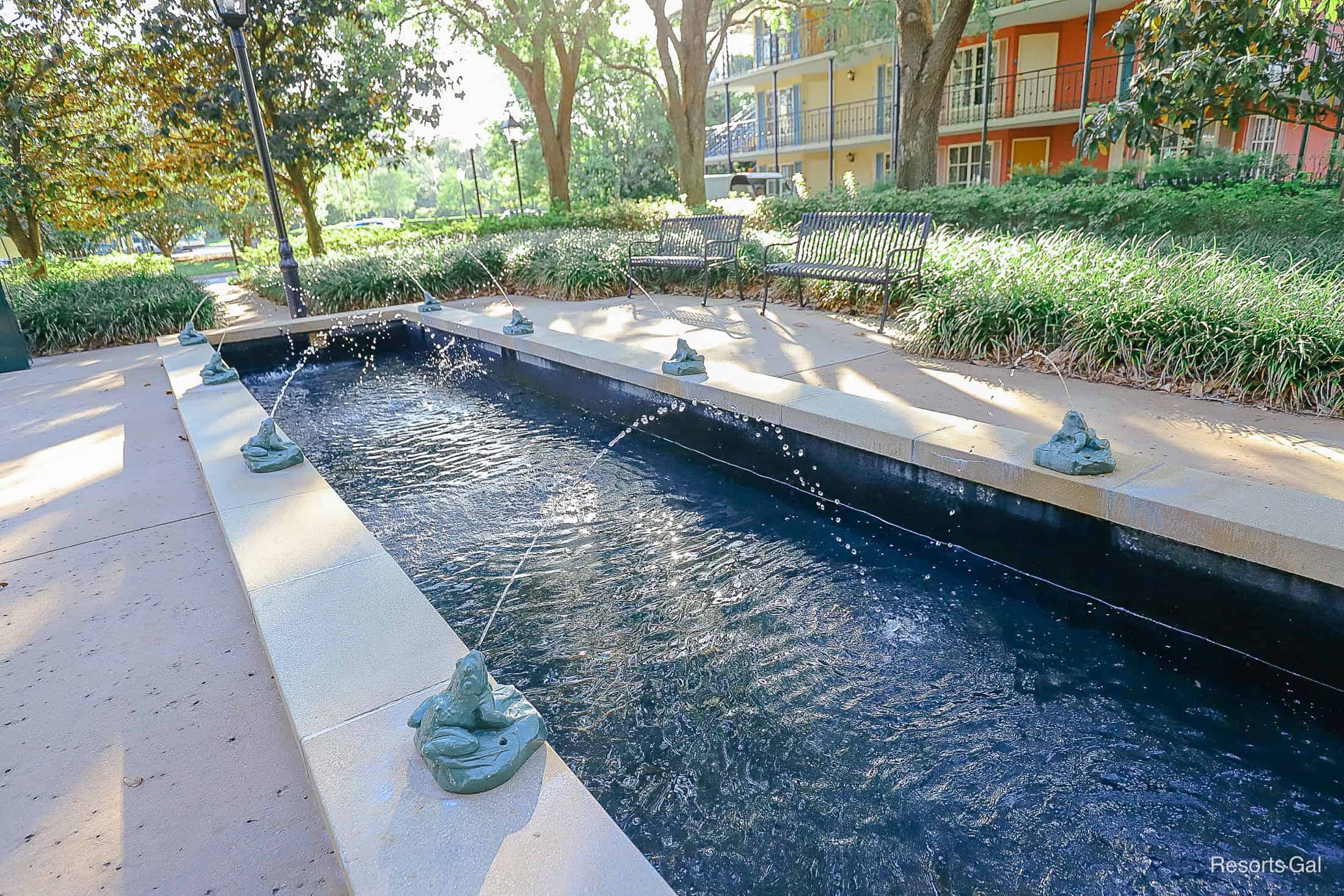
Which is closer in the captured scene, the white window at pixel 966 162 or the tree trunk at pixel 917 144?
the tree trunk at pixel 917 144

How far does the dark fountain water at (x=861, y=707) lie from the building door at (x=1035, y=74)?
19487 millimetres

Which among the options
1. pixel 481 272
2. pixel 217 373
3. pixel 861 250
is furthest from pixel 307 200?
pixel 861 250

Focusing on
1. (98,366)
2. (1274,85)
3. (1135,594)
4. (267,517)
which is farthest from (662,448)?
(1274,85)

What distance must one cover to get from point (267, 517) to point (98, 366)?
6941 mm

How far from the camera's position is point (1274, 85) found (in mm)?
7910

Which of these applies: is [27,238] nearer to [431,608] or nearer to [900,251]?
[900,251]

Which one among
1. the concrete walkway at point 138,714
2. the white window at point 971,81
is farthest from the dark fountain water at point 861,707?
the white window at point 971,81

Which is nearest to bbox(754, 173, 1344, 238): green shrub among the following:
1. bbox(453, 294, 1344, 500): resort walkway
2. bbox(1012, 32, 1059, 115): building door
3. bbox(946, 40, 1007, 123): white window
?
bbox(453, 294, 1344, 500): resort walkway

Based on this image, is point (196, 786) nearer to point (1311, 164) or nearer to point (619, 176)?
point (1311, 164)

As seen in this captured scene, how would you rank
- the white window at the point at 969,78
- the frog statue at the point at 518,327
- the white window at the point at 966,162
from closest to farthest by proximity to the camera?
the frog statue at the point at 518,327, the white window at the point at 969,78, the white window at the point at 966,162

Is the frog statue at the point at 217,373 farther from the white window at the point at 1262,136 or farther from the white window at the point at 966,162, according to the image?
the white window at the point at 966,162

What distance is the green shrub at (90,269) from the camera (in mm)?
13352

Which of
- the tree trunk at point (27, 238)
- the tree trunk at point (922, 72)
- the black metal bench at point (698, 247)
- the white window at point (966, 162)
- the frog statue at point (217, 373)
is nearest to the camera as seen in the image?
the frog statue at point (217, 373)

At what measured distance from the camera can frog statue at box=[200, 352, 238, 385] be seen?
594cm
